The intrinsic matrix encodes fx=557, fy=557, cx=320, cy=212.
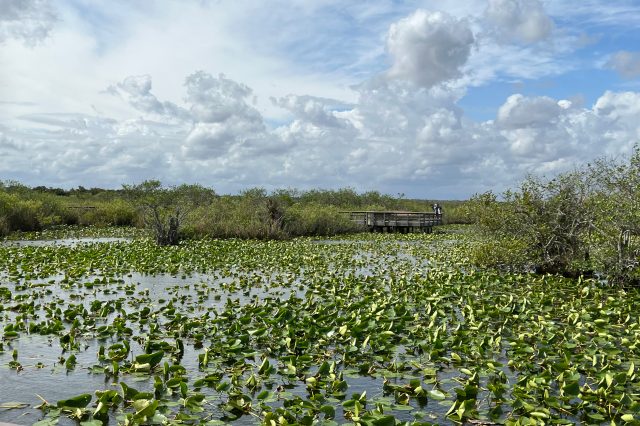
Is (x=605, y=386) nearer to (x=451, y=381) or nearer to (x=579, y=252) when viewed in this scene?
(x=451, y=381)

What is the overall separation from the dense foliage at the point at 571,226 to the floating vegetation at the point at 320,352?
0.82 meters

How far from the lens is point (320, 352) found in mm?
7273

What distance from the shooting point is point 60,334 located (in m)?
8.20

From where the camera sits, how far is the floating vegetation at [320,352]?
5316mm

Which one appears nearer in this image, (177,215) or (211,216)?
(177,215)

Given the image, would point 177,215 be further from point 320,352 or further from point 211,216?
point 320,352

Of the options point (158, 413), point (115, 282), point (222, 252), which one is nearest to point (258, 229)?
point (222, 252)

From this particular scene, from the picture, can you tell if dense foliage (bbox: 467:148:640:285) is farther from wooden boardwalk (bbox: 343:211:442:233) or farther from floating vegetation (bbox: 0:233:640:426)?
wooden boardwalk (bbox: 343:211:442:233)

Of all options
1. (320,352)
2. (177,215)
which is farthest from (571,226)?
(177,215)

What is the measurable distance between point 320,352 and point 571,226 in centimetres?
Result: 1011

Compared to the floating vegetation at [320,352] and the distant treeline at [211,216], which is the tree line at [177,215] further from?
the floating vegetation at [320,352]

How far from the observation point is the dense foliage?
1254cm

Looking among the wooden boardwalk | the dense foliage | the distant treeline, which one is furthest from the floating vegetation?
the wooden boardwalk

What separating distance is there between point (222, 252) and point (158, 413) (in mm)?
14998
